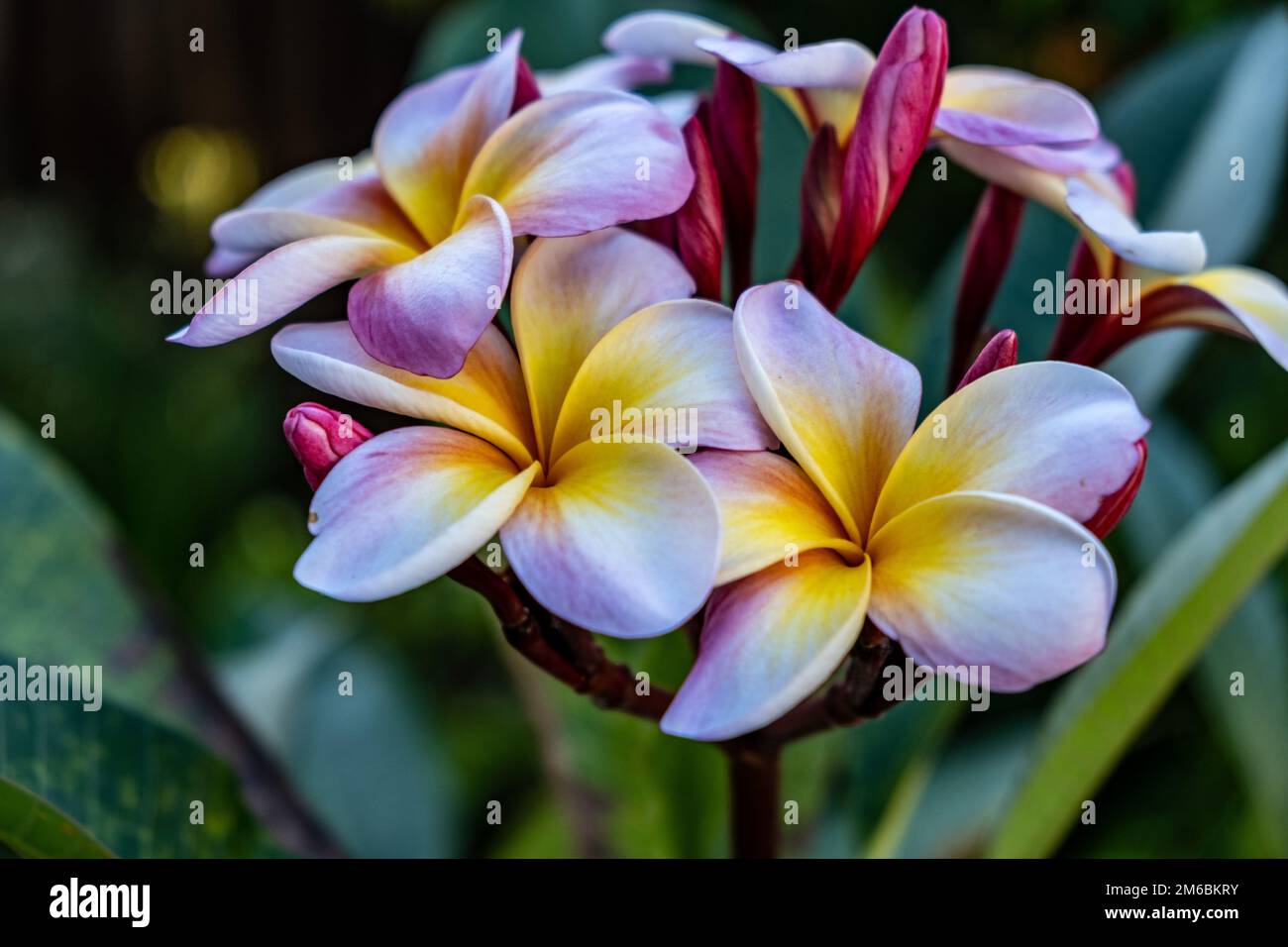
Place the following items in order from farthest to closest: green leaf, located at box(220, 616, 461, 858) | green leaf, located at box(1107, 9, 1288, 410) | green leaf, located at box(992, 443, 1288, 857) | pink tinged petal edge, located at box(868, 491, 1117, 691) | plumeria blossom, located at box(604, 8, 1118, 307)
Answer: green leaf, located at box(220, 616, 461, 858) → green leaf, located at box(1107, 9, 1288, 410) → green leaf, located at box(992, 443, 1288, 857) → plumeria blossom, located at box(604, 8, 1118, 307) → pink tinged petal edge, located at box(868, 491, 1117, 691)

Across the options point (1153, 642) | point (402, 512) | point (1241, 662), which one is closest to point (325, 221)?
point (402, 512)

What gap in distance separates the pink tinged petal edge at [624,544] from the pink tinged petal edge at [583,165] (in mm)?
82

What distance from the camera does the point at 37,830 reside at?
413mm

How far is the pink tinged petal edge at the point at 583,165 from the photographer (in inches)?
14.7

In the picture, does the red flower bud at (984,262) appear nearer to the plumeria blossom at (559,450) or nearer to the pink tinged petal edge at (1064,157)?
the pink tinged petal edge at (1064,157)

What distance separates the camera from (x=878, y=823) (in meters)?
0.67

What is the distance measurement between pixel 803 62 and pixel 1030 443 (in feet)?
0.52

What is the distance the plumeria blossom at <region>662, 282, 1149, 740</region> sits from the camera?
0.31 metres

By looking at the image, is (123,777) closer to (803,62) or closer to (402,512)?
(402,512)

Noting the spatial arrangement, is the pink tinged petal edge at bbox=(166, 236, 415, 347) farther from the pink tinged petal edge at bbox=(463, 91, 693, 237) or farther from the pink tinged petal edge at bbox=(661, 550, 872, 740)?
the pink tinged petal edge at bbox=(661, 550, 872, 740)

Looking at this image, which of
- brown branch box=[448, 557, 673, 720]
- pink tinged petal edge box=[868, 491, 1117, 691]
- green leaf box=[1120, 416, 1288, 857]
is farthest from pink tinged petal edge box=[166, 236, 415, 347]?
green leaf box=[1120, 416, 1288, 857]

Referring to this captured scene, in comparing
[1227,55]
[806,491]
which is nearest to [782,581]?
[806,491]

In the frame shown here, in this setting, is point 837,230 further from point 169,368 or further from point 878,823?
point 169,368
